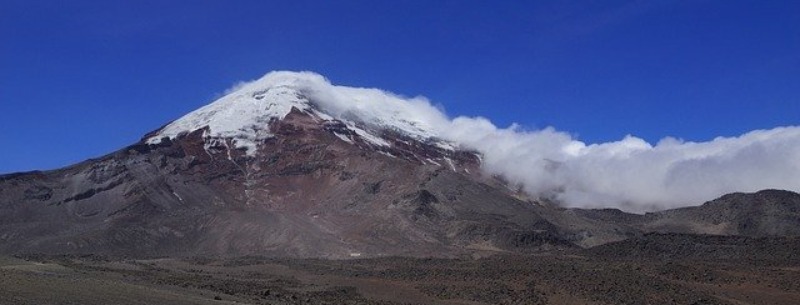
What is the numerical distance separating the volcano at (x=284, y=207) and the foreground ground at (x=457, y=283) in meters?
33.2

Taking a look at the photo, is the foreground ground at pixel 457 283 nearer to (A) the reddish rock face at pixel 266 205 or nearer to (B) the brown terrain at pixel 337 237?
(B) the brown terrain at pixel 337 237

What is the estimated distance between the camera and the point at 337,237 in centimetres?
12750

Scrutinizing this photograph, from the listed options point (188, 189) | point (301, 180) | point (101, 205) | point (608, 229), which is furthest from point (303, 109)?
point (608, 229)

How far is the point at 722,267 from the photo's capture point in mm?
74250

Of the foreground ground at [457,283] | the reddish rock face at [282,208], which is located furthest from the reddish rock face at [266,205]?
the foreground ground at [457,283]

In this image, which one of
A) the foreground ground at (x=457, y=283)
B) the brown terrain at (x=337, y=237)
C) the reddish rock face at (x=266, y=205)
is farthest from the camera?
the reddish rock face at (x=266, y=205)

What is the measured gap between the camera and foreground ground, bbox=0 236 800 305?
55.9m

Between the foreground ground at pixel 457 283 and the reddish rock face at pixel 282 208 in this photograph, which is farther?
the reddish rock face at pixel 282 208

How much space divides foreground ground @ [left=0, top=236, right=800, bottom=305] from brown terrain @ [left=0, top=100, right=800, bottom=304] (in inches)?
10.2

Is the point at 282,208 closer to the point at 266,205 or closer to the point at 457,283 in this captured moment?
the point at 266,205

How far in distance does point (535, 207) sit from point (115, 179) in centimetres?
7974

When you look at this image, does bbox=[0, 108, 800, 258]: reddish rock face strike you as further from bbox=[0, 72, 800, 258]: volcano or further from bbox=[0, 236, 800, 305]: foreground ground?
bbox=[0, 236, 800, 305]: foreground ground

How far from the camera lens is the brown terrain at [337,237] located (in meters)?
65.8

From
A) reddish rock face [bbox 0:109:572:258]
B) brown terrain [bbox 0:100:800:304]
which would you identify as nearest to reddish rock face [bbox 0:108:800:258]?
reddish rock face [bbox 0:109:572:258]
